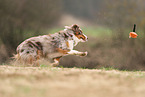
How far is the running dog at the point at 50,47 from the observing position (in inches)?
339

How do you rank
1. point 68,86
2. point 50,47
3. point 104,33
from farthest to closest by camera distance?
point 104,33 → point 50,47 → point 68,86

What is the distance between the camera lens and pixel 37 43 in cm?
873

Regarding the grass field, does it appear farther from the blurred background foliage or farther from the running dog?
the blurred background foliage

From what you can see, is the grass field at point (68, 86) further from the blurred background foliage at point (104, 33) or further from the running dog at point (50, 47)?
the blurred background foliage at point (104, 33)

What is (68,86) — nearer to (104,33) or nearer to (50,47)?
(50,47)

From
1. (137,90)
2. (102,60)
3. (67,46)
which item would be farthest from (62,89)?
(102,60)

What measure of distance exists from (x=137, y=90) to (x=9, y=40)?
9241 millimetres

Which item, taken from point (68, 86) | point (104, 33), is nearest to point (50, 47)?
point (68, 86)

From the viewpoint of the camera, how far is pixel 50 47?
8.70m

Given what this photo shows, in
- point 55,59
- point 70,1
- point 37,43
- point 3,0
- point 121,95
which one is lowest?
point 121,95

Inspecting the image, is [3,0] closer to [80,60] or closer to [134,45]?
[80,60]

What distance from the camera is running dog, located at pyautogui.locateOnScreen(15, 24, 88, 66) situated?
8602 millimetres

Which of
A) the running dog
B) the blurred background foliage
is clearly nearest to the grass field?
the running dog

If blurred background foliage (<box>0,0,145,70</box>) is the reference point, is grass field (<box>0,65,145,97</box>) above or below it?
below
